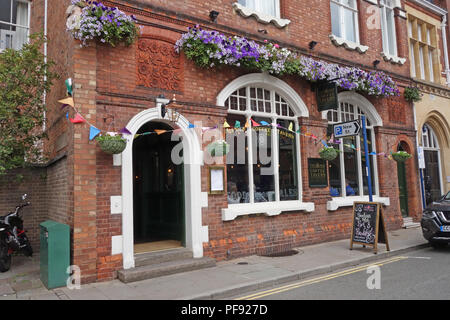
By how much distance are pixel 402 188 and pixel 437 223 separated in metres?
4.71

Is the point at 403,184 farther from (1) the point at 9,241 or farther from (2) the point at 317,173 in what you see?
(1) the point at 9,241

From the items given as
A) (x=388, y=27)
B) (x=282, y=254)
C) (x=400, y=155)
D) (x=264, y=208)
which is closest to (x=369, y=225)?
(x=282, y=254)

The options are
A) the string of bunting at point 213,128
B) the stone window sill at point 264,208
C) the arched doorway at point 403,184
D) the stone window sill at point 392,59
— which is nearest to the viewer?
the string of bunting at point 213,128

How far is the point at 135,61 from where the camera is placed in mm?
7496

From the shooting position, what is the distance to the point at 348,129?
31.2ft

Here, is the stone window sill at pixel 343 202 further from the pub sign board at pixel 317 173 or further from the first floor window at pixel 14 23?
the first floor window at pixel 14 23

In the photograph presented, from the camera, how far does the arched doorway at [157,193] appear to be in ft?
27.7

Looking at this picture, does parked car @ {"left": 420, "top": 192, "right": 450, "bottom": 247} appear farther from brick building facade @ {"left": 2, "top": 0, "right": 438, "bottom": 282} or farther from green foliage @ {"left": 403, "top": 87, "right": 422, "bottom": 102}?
green foliage @ {"left": 403, "top": 87, "right": 422, "bottom": 102}

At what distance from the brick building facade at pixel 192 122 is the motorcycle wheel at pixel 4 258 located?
1138 millimetres

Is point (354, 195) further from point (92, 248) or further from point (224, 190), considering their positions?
point (92, 248)

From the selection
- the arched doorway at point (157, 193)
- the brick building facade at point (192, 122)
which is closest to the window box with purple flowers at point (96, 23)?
the brick building facade at point (192, 122)

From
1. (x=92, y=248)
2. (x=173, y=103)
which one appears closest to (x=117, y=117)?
(x=173, y=103)

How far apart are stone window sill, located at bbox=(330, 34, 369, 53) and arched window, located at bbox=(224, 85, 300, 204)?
10.1ft

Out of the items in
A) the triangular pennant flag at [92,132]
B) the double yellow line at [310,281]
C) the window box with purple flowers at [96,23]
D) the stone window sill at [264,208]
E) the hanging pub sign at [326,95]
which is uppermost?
the window box with purple flowers at [96,23]
